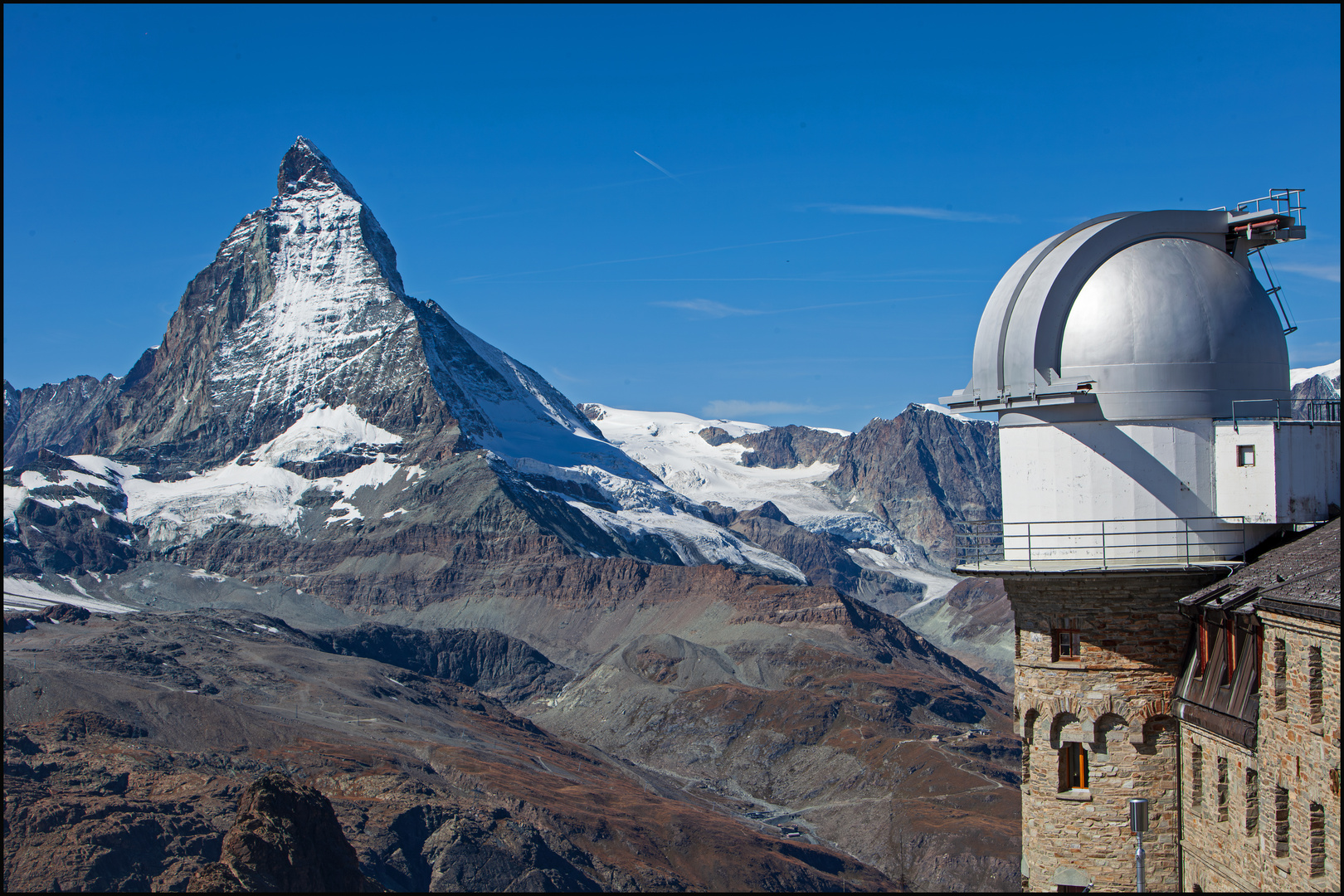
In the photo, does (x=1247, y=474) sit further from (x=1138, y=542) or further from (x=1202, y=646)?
(x=1202, y=646)

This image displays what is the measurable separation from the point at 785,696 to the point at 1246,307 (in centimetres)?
10891

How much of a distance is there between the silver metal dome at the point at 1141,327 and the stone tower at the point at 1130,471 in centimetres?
3

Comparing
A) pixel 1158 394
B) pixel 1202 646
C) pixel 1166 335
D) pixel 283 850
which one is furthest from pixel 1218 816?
pixel 283 850

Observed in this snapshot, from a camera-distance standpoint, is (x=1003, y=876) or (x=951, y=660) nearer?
(x=1003, y=876)

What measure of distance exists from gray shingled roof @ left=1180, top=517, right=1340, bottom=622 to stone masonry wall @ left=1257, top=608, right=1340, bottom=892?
0.24 meters

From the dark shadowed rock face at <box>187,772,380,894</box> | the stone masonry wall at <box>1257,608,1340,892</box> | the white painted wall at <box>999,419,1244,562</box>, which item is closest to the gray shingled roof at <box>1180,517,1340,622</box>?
the stone masonry wall at <box>1257,608,1340,892</box>

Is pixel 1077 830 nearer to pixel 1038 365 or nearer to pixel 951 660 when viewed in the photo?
pixel 1038 365

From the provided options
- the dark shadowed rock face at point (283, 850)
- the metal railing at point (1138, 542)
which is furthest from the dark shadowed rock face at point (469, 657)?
Result: the metal railing at point (1138, 542)

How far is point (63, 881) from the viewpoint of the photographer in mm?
56125

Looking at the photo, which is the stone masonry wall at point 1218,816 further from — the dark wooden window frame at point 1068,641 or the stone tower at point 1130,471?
the dark wooden window frame at point 1068,641

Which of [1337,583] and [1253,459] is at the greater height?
[1253,459]

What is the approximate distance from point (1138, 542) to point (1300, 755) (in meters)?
4.14

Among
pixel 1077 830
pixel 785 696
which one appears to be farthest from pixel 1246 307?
pixel 785 696

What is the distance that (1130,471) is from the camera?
60.7 feet
